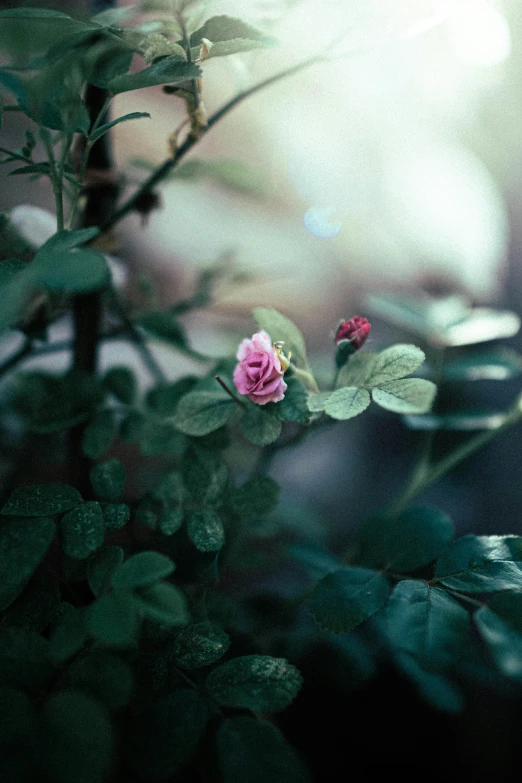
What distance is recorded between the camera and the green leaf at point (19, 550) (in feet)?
1.27

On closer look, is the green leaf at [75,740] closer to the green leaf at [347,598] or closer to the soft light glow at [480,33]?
the green leaf at [347,598]

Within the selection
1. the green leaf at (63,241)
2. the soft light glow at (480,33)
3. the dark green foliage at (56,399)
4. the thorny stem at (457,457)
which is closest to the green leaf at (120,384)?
the dark green foliage at (56,399)

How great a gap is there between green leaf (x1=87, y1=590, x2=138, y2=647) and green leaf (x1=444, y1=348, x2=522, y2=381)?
0.55 meters

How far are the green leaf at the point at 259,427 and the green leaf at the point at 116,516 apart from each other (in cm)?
13

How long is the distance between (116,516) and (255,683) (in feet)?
0.58

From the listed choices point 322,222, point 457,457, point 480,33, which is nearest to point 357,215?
point 322,222

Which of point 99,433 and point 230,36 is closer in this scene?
point 230,36

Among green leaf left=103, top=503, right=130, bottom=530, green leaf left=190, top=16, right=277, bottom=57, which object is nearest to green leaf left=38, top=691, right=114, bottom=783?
green leaf left=103, top=503, right=130, bottom=530

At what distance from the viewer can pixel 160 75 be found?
395 millimetres

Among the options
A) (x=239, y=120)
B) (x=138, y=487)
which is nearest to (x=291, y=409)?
(x=138, y=487)

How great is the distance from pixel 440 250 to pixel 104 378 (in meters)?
0.85

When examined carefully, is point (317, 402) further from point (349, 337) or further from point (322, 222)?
point (322, 222)

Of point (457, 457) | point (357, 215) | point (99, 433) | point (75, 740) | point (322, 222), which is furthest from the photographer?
point (357, 215)

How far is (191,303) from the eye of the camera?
76cm
